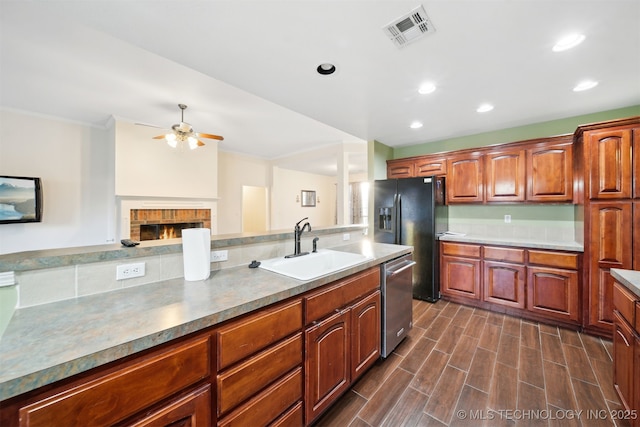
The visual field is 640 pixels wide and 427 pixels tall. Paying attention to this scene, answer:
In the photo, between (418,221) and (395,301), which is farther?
(418,221)

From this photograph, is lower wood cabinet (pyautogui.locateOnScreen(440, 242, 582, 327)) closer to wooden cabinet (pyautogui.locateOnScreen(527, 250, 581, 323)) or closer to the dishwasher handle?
wooden cabinet (pyautogui.locateOnScreen(527, 250, 581, 323))

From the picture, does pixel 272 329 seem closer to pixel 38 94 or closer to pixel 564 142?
pixel 564 142

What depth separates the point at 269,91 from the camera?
7.22 feet

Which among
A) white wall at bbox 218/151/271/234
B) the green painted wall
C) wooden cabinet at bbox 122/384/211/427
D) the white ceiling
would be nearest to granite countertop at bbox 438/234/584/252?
the green painted wall

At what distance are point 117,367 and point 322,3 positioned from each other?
1.84 meters

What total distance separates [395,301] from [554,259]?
2.00 m

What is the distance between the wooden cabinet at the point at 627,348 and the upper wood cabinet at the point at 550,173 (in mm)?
1632

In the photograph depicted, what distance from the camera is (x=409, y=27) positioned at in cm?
145

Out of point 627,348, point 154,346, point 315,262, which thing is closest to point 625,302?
point 627,348

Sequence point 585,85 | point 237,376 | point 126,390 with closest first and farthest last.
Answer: point 126,390
point 237,376
point 585,85

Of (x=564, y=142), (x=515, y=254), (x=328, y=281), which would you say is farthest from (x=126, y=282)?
(x=564, y=142)

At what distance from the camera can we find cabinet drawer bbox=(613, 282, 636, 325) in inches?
50.5

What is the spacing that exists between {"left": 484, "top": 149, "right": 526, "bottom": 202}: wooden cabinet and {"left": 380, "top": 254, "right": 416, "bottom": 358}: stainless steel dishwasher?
175cm

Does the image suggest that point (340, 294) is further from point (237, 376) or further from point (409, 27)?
point (409, 27)
